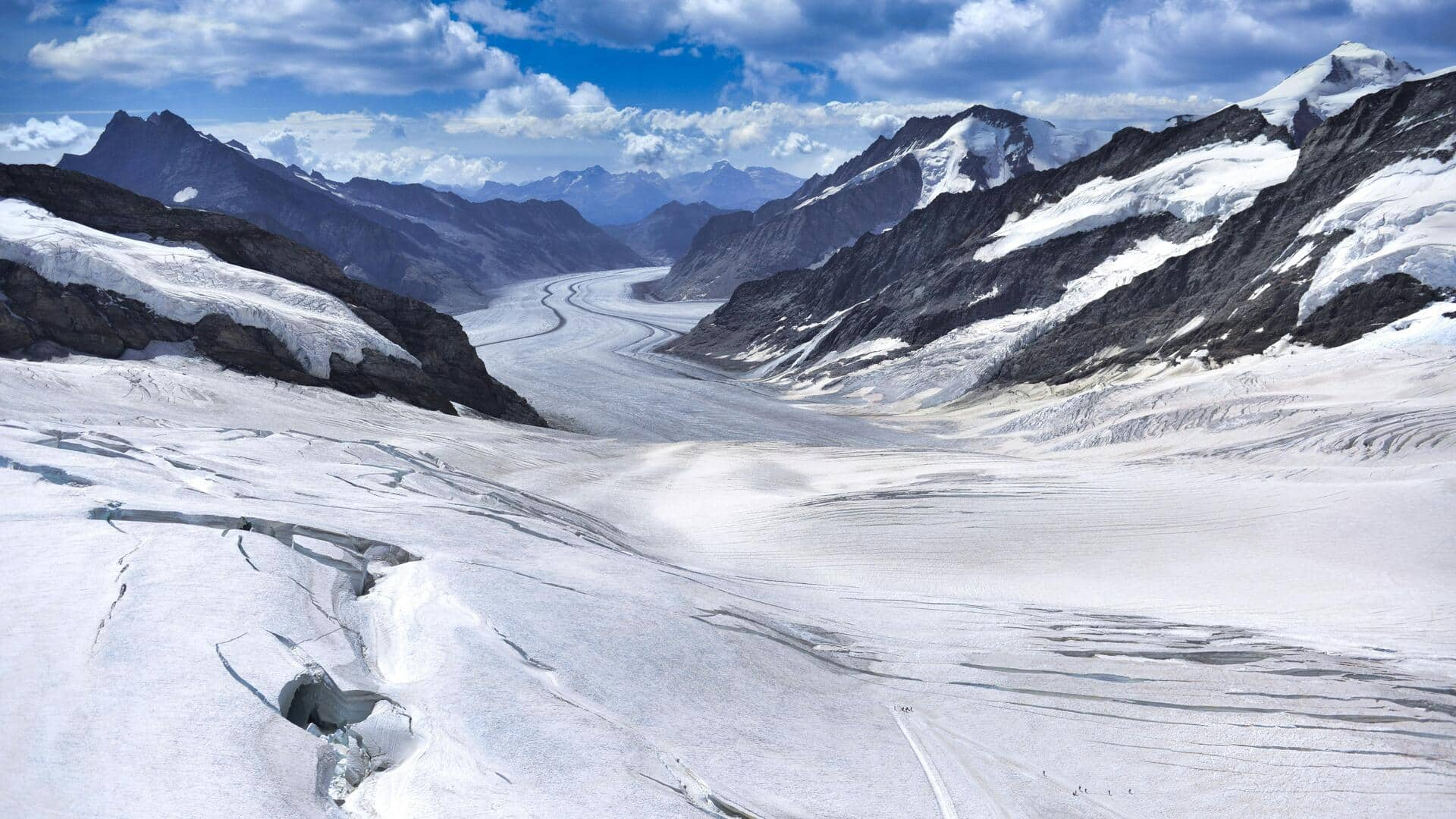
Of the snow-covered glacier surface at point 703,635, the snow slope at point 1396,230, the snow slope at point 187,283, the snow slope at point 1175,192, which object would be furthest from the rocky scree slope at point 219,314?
the snow slope at point 1175,192

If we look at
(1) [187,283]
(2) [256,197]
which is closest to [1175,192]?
(1) [187,283]

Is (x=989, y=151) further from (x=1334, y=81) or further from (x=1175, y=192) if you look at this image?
(x=1175, y=192)

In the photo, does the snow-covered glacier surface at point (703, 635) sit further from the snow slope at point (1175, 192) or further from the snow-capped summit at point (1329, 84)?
the snow-capped summit at point (1329, 84)

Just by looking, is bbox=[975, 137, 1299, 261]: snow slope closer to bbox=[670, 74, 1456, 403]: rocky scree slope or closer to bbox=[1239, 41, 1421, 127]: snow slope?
bbox=[670, 74, 1456, 403]: rocky scree slope

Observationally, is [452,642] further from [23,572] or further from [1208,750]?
[1208,750]

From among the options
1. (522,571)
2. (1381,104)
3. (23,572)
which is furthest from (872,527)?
(1381,104)

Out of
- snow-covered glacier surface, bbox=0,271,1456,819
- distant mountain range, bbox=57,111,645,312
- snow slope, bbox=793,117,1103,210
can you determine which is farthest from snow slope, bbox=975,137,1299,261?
distant mountain range, bbox=57,111,645,312

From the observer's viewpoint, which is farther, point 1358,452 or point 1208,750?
point 1358,452

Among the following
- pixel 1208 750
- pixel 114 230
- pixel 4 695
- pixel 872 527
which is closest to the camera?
pixel 4 695
